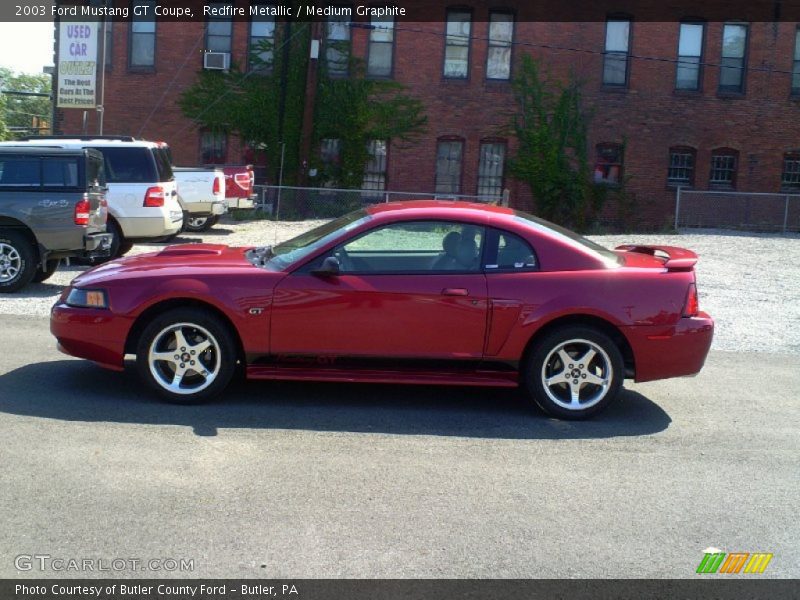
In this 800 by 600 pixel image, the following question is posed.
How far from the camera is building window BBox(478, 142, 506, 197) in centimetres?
3167

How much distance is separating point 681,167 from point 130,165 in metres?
21.1

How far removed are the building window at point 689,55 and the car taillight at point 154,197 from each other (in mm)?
20796

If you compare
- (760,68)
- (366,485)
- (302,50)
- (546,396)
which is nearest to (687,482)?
(546,396)

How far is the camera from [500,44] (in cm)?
3109

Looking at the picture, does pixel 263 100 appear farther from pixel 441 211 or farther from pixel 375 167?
pixel 441 211

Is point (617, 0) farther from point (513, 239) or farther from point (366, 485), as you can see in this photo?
point (366, 485)

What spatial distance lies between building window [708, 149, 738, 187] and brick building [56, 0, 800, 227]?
47mm

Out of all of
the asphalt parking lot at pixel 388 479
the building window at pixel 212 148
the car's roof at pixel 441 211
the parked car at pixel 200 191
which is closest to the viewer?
the asphalt parking lot at pixel 388 479

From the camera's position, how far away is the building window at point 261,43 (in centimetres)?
3077

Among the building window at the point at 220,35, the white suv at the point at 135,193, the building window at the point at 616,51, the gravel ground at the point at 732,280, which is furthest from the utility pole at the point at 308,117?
the white suv at the point at 135,193

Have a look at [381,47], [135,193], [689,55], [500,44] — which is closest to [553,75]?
[500,44]

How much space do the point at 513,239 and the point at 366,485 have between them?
2.52 meters

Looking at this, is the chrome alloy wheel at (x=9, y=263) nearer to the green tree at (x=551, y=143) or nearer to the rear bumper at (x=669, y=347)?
the rear bumper at (x=669, y=347)

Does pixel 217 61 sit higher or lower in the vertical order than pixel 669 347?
higher
